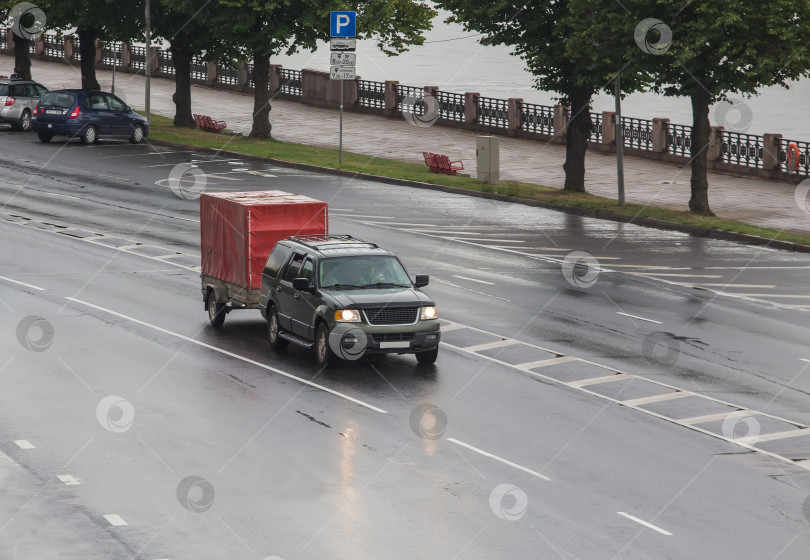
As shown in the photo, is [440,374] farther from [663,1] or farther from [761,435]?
[663,1]

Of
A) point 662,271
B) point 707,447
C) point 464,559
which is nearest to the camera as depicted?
point 464,559

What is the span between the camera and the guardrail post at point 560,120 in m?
47.9

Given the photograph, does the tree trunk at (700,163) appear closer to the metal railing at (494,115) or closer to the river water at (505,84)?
the metal railing at (494,115)

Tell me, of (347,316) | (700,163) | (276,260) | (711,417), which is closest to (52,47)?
(700,163)

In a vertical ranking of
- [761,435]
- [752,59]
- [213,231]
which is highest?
[752,59]

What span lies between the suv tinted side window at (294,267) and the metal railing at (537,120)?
98.7 ft

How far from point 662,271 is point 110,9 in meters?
30.0

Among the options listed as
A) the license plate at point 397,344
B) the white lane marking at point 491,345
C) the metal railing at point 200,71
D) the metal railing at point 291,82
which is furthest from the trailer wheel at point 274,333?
the metal railing at point 200,71

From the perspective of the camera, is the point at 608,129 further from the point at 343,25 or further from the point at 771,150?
the point at 343,25

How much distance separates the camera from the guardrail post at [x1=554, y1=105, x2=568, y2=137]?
47.9 metres

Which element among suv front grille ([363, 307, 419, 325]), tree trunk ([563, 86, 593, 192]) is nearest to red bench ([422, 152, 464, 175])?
tree trunk ([563, 86, 593, 192])

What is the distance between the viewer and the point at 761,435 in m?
15.6

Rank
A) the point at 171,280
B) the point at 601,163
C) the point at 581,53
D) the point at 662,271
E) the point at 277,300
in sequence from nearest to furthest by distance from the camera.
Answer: the point at 277,300 → the point at 171,280 → the point at 662,271 → the point at 581,53 → the point at 601,163

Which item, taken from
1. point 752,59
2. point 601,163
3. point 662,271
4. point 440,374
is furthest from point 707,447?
point 601,163
